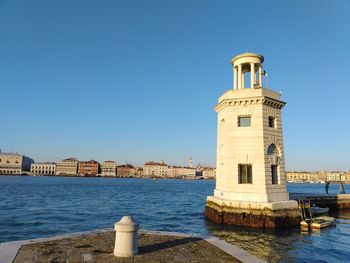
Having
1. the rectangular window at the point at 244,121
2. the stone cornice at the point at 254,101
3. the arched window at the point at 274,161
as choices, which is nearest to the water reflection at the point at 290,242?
the arched window at the point at 274,161

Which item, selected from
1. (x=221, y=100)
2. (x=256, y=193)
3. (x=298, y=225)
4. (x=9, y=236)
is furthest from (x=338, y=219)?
(x=9, y=236)

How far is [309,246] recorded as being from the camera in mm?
19406

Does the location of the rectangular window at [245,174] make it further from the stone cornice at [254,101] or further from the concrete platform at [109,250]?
the concrete platform at [109,250]

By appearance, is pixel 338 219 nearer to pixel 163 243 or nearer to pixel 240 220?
pixel 240 220

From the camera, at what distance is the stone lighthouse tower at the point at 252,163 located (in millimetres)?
24375

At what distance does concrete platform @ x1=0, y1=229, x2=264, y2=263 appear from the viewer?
9266mm

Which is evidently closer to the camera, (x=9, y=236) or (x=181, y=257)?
(x=181, y=257)

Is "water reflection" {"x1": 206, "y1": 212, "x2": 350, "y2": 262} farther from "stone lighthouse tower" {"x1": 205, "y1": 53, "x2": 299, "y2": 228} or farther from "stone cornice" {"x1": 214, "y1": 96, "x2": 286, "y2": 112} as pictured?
"stone cornice" {"x1": 214, "y1": 96, "x2": 286, "y2": 112}

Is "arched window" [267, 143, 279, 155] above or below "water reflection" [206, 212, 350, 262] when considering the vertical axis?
above

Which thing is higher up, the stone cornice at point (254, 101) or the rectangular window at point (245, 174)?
the stone cornice at point (254, 101)

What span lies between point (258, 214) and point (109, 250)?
1638 cm

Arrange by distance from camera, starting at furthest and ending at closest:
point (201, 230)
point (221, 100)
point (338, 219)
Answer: point (338, 219) < point (221, 100) < point (201, 230)

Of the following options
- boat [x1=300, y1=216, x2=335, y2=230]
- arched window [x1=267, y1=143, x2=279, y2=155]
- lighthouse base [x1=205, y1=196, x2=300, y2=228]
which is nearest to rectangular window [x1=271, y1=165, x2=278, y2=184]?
arched window [x1=267, y1=143, x2=279, y2=155]

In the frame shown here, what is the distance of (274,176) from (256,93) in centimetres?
726
